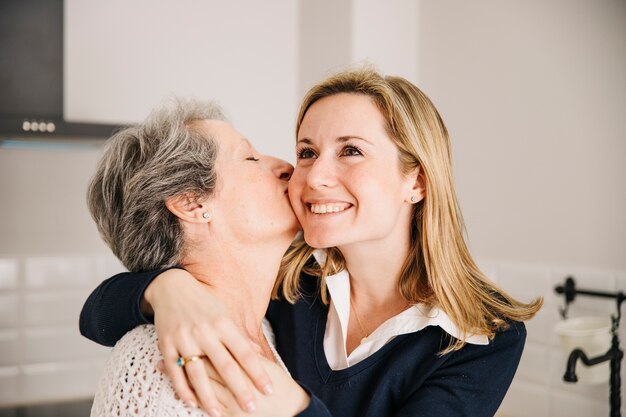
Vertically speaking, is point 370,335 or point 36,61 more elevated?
point 36,61

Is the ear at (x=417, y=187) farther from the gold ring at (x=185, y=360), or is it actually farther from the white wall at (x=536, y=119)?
the white wall at (x=536, y=119)

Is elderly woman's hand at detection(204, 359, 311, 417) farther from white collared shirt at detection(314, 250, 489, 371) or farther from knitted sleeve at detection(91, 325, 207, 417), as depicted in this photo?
white collared shirt at detection(314, 250, 489, 371)

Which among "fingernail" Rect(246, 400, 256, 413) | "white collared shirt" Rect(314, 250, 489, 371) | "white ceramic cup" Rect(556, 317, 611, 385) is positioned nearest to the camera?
"fingernail" Rect(246, 400, 256, 413)

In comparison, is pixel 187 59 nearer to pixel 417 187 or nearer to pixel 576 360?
pixel 417 187

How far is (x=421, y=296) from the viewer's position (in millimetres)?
1320

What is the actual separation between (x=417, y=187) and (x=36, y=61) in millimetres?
1330

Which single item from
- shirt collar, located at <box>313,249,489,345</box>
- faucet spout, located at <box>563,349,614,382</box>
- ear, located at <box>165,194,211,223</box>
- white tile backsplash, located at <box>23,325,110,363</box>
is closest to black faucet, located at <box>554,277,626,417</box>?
faucet spout, located at <box>563,349,614,382</box>

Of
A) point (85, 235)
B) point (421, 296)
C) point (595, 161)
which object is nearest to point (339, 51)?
point (595, 161)

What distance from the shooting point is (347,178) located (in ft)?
4.07

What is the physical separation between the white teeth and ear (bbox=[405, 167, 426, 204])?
0.19 metres

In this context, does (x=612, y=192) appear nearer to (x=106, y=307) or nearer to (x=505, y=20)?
(x=505, y=20)

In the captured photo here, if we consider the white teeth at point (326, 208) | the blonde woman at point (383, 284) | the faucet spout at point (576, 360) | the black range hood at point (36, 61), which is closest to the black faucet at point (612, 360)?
the faucet spout at point (576, 360)

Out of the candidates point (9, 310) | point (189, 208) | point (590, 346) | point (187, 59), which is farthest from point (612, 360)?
point (9, 310)

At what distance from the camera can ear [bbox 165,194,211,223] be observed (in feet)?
3.80
